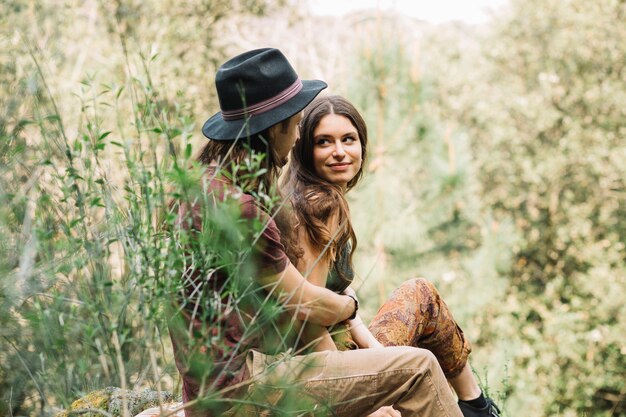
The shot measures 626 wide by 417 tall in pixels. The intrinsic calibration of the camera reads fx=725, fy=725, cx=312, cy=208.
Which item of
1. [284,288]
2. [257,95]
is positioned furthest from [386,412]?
[257,95]

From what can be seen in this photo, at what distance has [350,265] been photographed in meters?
2.69

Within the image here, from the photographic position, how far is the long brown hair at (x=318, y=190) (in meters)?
2.34

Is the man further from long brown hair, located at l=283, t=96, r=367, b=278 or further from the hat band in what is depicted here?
long brown hair, located at l=283, t=96, r=367, b=278

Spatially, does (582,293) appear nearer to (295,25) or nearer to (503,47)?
(503,47)

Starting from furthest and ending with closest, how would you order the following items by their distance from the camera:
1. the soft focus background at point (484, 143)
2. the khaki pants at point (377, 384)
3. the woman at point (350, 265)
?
the soft focus background at point (484, 143), the woman at point (350, 265), the khaki pants at point (377, 384)

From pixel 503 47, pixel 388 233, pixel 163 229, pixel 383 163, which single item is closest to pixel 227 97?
pixel 163 229

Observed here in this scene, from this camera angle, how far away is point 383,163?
8.04 m

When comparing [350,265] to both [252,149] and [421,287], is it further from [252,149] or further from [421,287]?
[252,149]

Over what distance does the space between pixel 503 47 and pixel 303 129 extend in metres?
11.1

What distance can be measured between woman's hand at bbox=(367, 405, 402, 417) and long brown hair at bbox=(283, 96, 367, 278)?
19.6 inches

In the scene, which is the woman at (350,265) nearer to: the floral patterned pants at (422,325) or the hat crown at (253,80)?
the floral patterned pants at (422,325)

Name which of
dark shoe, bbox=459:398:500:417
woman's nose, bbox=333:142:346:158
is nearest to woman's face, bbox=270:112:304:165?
woman's nose, bbox=333:142:346:158

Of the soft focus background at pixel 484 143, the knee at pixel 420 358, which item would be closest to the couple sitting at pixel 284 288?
the knee at pixel 420 358

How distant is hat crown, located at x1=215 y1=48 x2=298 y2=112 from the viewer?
2061 mm
